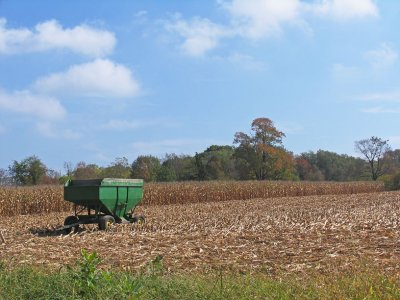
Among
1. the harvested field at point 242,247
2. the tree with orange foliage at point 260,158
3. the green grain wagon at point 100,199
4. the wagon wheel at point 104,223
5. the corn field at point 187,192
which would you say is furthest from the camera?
the tree with orange foliage at point 260,158

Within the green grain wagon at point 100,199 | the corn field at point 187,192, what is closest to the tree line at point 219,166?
the corn field at point 187,192

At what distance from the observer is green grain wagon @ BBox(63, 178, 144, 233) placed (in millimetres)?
15844

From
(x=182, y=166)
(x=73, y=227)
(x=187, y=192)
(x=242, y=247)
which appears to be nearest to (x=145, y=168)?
(x=182, y=166)

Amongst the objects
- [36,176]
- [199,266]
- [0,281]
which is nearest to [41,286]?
[0,281]

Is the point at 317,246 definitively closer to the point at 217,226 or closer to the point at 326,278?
the point at 326,278

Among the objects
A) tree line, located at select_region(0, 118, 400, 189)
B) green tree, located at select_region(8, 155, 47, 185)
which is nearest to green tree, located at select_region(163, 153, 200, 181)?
tree line, located at select_region(0, 118, 400, 189)

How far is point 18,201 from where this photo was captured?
1141 inches

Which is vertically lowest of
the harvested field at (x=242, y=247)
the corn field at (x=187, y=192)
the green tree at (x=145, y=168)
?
the harvested field at (x=242, y=247)

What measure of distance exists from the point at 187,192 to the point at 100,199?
22859 mm

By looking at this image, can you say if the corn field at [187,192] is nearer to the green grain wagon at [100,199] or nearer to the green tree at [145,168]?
the green grain wagon at [100,199]

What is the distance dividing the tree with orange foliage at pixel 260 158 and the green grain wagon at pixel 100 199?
53.7 m

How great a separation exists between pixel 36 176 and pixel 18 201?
31.5m

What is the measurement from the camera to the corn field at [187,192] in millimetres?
29125

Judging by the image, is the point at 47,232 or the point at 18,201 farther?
the point at 18,201
